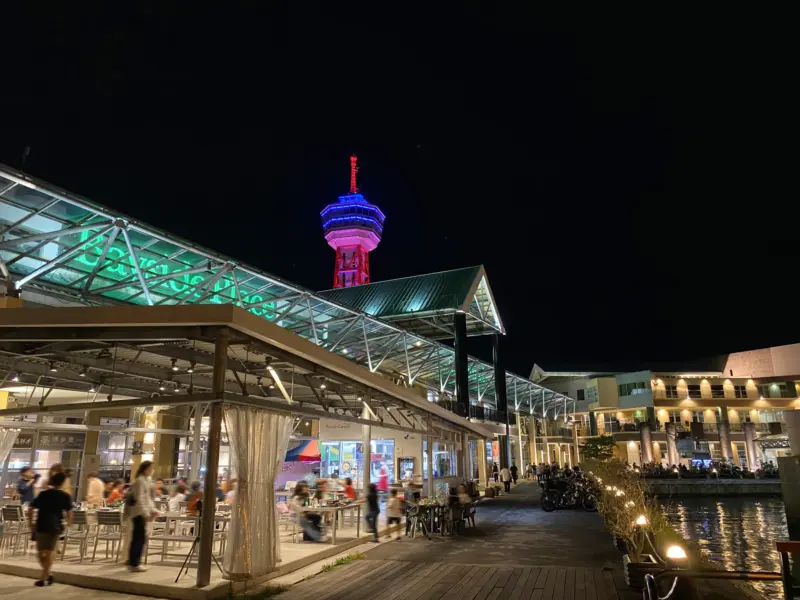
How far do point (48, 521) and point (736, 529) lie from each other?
1856 centimetres

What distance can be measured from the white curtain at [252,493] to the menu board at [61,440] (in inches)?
460

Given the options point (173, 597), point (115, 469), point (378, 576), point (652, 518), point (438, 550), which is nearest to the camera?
point (173, 597)

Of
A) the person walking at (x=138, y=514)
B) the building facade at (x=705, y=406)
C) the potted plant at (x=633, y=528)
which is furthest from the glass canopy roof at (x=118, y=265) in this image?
the building facade at (x=705, y=406)

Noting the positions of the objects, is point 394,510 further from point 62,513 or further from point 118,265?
point 118,265

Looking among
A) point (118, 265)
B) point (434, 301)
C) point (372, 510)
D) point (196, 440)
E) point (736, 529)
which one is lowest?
point (736, 529)

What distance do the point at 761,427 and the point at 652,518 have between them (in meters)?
46.9

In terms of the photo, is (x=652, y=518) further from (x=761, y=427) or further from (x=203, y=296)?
(x=761, y=427)

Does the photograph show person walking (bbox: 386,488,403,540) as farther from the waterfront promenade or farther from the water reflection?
the water reflection

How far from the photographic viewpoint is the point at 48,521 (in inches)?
272

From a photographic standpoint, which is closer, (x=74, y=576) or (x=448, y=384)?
(x=74, y=576)

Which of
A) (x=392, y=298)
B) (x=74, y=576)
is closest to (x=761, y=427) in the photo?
(x=392, y=298)

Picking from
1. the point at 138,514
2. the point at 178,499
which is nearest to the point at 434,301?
the point at 178,499

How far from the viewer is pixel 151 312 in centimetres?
670

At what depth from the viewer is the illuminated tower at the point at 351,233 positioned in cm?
8712
